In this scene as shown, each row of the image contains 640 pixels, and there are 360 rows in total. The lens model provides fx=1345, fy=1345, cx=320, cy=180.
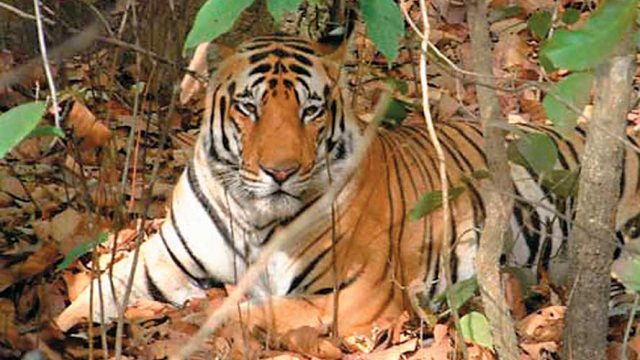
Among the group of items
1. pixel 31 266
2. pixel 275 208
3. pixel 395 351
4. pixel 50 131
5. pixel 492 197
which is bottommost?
pixel 395 351

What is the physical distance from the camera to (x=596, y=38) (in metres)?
1.68

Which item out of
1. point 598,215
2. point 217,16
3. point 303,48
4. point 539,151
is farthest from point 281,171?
point 217,16

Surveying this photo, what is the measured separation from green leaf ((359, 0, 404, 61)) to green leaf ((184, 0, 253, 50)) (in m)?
0.25

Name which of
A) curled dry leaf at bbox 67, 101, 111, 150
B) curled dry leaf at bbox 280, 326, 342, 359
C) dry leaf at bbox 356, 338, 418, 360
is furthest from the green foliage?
curled dry leaf at bbox 67, 101, 111, 150

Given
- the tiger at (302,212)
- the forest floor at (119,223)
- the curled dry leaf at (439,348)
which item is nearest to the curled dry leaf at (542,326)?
the forest floor at (119,223)

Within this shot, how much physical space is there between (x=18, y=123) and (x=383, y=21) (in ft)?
2.10

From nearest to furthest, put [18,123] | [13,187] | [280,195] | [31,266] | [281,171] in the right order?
[18,123], [281,171], [280,195], [31,266], [13,187]

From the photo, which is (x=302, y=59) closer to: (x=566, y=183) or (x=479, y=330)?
(x=566, y=183)

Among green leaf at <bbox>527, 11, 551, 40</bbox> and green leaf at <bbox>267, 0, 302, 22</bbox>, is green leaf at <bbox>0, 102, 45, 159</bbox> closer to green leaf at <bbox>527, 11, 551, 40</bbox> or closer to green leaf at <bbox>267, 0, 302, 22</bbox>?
green leaf at <bbox>267, 0, 302, 22</bbox>

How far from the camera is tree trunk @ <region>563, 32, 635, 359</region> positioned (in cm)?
260

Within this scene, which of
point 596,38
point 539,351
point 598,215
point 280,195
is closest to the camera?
point 596,38

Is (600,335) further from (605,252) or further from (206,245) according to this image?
(206,245)

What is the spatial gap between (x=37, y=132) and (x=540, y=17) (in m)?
1.68

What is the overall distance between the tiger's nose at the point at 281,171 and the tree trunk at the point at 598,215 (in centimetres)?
96
